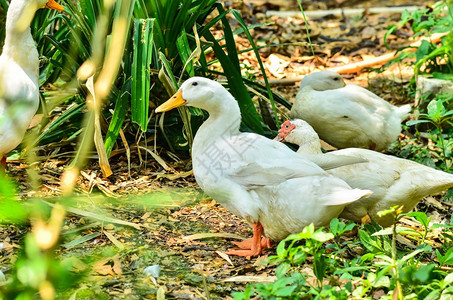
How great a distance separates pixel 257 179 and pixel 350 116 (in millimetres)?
1681

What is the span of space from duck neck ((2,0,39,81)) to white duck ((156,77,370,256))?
3.01 feet

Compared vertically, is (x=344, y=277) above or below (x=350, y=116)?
above

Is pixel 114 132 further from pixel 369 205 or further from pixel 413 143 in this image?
pixel 413 143

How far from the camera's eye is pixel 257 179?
3068mm

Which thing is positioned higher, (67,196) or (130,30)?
(67,196)

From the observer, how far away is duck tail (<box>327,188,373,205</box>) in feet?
9.39

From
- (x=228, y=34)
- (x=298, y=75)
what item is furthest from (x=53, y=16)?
(x=298, y=75)

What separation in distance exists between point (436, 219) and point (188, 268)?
1.83 metres

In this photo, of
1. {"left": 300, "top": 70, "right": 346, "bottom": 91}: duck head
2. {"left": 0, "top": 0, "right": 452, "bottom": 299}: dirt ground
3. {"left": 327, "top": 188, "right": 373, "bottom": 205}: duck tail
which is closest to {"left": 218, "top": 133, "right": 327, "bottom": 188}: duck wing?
{"left": 327, "top": 188, "right": 373, "bottom": 205}: duck tail

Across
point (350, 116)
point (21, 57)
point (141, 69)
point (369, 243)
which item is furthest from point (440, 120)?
point (21, 57)

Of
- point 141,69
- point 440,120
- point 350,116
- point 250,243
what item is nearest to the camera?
point 250,243

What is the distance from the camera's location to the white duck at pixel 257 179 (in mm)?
2979

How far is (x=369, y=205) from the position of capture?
336cm

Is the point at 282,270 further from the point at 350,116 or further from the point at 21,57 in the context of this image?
the point at 350,116
